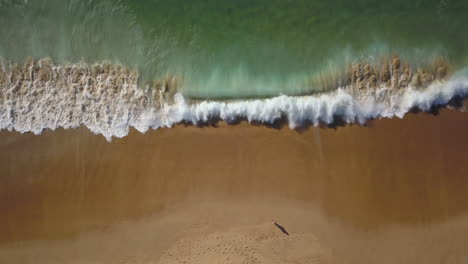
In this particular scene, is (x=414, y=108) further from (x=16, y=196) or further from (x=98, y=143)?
(x=16, y=196)

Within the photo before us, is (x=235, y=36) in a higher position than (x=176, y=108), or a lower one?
higher

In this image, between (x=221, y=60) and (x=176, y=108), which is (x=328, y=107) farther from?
(x=176, y=108)

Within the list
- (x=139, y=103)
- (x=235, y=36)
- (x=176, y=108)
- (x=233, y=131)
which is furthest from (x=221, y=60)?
(x=139, y=103)

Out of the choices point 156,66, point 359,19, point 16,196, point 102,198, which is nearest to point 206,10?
point 156,66

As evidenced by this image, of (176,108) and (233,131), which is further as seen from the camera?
(176,108)

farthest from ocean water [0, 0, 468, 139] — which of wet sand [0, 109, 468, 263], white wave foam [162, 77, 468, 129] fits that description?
wet sand [0, 109, 468, 263]

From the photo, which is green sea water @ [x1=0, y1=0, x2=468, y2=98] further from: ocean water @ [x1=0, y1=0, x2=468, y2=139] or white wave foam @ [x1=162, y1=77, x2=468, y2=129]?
white wave foam @ [x1=162, y1=77, x2=468, y2=129]
